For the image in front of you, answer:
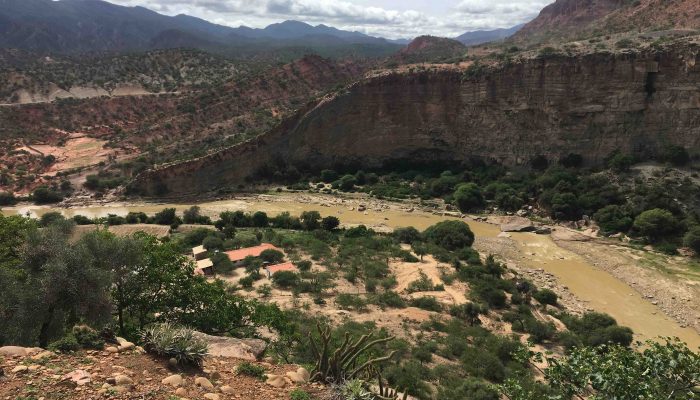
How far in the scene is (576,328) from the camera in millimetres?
21562

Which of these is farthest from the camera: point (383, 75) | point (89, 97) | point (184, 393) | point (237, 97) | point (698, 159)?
point (89, 97)

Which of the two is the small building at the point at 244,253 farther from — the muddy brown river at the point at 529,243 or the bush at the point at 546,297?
the bush at the point at 546,297

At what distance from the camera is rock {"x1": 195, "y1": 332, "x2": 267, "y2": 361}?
9602 mm

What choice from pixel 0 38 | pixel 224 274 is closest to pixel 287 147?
pixel 224 274

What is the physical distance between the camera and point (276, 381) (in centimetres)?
837

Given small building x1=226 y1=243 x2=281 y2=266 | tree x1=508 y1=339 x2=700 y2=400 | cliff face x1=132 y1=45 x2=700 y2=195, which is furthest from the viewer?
cliff face x1=132 y1=45 x2=700 y2=195

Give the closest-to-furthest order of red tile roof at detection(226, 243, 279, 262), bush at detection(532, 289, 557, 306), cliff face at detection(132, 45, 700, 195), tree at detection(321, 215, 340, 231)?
bush at detection(532, 289, 557, 306), red tile roof at detection(226, 243, 279, 262), tree at detection(321, 215, 340, 231), cliff face at detection(132, 45, 700, 195)

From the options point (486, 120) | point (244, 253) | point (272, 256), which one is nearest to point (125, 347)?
point (272, 256)

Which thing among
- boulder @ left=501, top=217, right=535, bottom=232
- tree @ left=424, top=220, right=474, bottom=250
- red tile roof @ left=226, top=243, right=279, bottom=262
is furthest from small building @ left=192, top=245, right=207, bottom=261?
boulder @ left=501, top=217, right=535, bottom=232

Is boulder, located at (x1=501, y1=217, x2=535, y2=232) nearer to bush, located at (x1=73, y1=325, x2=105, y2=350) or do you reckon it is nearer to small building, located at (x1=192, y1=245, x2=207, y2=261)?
small building, located at (x1=192, y1=245, x2=207, y2=261)

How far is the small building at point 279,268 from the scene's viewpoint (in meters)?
25.6

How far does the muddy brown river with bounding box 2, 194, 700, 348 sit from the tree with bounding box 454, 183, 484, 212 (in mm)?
2177

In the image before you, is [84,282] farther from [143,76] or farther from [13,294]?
[143,76]

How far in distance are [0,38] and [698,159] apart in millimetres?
219400
